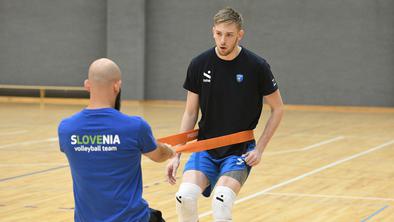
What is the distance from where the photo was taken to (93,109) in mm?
3920

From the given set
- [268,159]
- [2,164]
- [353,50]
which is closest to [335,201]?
[268,159]

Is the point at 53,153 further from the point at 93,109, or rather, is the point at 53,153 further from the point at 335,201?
the point at 93,109

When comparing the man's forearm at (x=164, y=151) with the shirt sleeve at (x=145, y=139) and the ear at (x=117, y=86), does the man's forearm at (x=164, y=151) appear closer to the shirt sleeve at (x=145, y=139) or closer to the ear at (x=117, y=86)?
the shirt sleeve at (x=145, y=139)

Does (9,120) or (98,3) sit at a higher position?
(98,3)

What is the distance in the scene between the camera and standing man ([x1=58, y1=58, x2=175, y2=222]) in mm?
3871

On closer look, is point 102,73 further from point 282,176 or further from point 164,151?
point 282,176

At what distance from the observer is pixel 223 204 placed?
5180 mm

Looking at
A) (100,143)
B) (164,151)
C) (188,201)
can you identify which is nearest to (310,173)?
(188,201)

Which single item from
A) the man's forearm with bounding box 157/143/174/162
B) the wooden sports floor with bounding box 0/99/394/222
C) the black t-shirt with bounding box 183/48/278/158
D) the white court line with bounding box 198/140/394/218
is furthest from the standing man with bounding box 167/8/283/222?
the white court line with bounding box 198/140/394/218

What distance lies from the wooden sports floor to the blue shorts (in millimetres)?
2154

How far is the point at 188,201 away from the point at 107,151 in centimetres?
148

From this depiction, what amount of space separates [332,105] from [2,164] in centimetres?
1267

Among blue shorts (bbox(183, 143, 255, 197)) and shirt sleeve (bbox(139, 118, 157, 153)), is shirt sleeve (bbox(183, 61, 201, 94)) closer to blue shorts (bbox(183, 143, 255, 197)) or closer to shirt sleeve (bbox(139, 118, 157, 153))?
blue shorts (bbox(183, 143, 255, 197))

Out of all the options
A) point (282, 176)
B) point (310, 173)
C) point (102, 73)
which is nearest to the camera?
point (102, 73)
